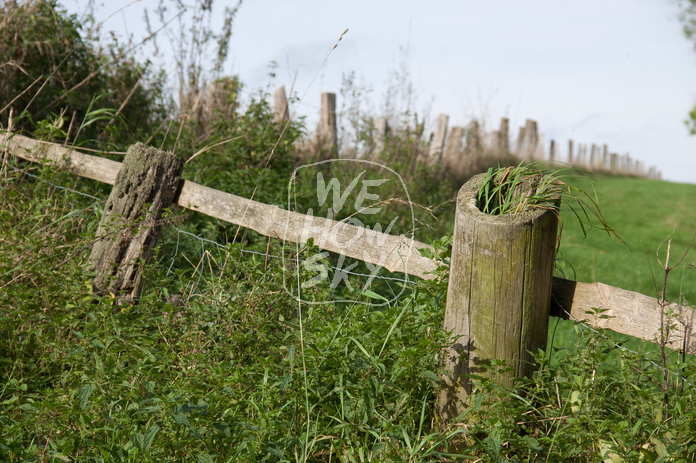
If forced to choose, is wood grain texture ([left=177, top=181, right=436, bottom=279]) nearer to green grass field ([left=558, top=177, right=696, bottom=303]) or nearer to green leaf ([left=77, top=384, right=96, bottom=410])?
green grass field ([left=558, top=177, right=696, bottom=303])

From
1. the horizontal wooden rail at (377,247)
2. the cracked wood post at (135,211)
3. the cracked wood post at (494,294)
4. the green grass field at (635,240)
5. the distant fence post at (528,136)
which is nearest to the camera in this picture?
the cracked wood post at (494,294)

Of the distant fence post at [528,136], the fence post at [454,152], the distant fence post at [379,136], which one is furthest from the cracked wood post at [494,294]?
the distant fence post at [528,136]

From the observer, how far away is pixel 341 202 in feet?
19.4

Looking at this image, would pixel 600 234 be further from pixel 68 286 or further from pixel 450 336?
pixel 68 286

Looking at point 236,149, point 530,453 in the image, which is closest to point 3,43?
point 236,149

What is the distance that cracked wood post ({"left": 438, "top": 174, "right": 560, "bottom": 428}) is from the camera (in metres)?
2.13

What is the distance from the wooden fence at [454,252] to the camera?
7.22 feet

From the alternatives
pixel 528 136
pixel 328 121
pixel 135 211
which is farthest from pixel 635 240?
pixel 528 136

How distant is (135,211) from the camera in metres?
3.59

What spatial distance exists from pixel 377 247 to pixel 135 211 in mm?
1765

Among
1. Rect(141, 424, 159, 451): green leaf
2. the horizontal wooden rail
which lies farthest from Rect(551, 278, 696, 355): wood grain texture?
Rect(141, 424, 159, 451): green leaf

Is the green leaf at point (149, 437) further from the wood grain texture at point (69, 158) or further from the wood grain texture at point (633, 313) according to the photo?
the wood grain texture at point (69, 158)

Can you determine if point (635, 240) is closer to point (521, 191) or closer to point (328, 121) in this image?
point (328, 121)

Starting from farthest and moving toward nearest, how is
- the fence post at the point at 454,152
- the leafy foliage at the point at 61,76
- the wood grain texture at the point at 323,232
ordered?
the fence post at the point at 454,152
the leafy foliage at the point at 61,76
the wood grain texture at the point at 323,232
